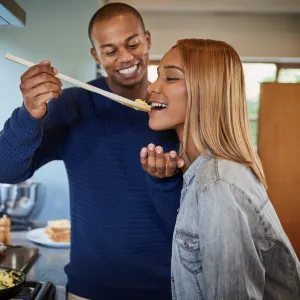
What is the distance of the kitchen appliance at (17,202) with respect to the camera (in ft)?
9.30

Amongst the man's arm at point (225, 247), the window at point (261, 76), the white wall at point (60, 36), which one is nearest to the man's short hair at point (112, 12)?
the man's arm at point (225, 247)

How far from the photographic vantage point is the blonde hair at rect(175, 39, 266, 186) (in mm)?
1232

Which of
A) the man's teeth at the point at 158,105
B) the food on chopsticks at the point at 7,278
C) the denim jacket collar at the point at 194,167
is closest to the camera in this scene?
the denim jacket collar at the point at 194,167

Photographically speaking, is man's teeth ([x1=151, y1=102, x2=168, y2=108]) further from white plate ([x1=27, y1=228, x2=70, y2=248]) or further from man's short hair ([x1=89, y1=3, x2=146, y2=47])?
white plate ([x1=27, y1=228, x2=70, y2=248])

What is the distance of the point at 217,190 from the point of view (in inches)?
42.1

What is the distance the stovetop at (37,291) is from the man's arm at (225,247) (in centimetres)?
81

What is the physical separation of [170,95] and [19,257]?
3.80 feet

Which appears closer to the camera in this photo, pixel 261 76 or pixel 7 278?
pixel 7 278

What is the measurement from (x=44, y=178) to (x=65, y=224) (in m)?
1.07

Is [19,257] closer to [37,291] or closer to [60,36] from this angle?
[37,291]

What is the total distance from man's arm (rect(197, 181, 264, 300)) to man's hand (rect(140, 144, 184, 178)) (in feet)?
0.79

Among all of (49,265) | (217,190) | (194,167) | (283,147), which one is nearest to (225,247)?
(217,190)

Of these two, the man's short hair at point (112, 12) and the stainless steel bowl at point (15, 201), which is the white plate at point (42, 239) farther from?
the man's short hair at point (112, 12)

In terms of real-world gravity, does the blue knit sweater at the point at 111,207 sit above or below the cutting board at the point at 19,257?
above
